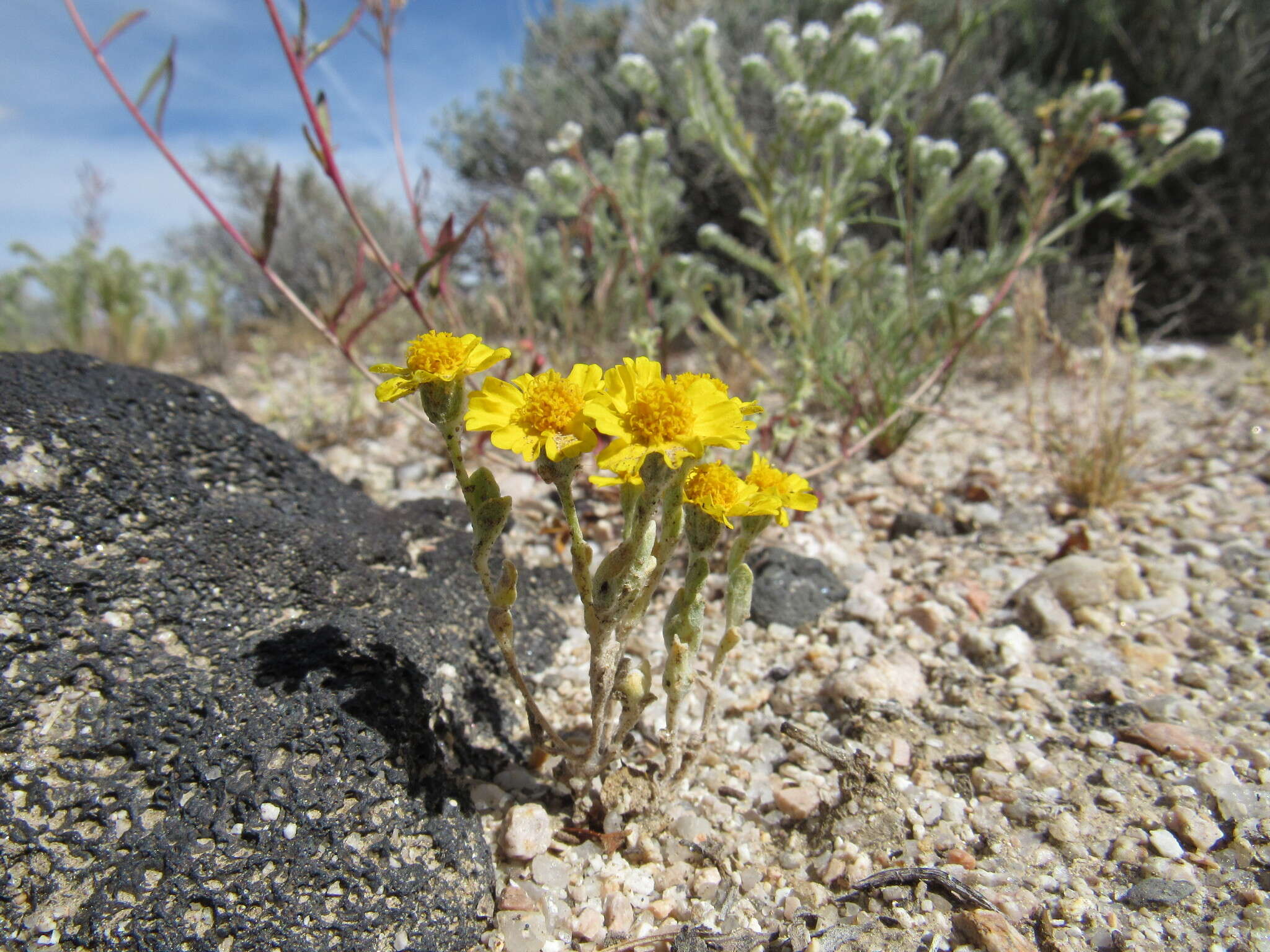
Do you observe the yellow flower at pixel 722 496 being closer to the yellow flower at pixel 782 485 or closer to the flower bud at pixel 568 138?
the yellow flower at pixel 782 485

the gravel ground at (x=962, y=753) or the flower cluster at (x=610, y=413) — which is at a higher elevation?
the flower cluster at (x=610, y=413)

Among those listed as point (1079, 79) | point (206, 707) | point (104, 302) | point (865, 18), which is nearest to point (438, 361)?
point (206, 707)

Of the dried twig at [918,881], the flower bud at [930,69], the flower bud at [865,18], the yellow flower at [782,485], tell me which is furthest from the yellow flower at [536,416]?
the flower bud at [930,69]

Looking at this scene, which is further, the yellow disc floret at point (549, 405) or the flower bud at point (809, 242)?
the flower bud at point (809, 242)

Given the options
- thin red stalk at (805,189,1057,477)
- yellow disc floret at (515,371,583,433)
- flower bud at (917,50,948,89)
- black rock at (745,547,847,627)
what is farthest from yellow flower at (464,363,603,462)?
flower bud at (917,50,948,89)

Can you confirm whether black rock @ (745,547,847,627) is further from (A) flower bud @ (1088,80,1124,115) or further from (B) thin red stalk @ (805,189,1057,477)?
(A) flower bud @ (1088,80,1124,115)

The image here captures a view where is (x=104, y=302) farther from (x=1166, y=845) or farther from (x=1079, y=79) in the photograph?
(x=1079, y=79)

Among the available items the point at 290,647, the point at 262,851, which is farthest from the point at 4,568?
the point at 262,851
